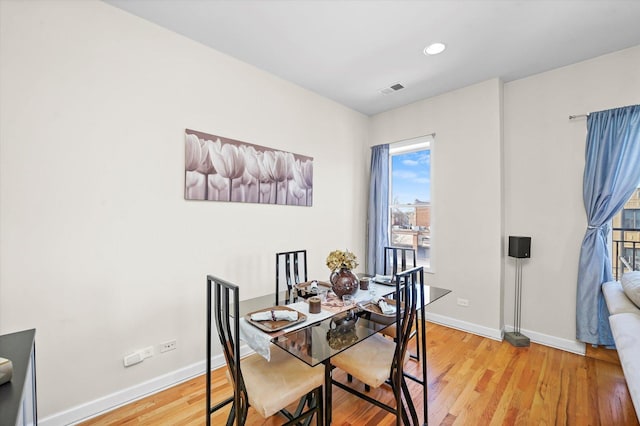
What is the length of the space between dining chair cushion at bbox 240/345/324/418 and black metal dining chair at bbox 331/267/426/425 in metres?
0.25

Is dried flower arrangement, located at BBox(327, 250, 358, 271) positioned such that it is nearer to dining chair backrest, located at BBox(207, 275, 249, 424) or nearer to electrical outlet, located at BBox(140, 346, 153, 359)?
dining chair backrest, located at BBox(207, 275, 249, 424)

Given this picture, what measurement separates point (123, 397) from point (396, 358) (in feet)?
6.41

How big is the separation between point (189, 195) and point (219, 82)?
108cm

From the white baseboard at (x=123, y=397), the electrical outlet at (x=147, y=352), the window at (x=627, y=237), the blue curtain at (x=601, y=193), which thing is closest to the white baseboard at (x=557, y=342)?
the blue curtain at (x=601, y=193)

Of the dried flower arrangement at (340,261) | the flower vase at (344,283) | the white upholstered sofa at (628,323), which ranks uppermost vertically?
the dried flower arrangement at (340,261)

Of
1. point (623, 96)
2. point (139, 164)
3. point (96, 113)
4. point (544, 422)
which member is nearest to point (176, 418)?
point (139, 164)

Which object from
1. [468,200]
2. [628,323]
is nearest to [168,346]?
[628,323]

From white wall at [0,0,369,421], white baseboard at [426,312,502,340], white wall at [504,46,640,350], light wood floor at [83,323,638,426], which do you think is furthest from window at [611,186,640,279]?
white wall at [0,0,369,421]

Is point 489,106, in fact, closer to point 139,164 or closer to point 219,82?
point 219,82

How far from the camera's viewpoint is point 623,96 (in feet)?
8.59

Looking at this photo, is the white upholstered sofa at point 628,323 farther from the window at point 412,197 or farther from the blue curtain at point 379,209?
the blue curtain at point 379,209

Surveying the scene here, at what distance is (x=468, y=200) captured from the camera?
3.37 m

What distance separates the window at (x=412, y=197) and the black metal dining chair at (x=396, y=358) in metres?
2.14

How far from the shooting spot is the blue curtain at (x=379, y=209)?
4.04m
